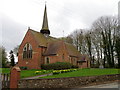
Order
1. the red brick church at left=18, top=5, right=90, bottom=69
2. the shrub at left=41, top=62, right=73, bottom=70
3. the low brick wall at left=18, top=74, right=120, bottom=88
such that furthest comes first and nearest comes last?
the red brick church at left=18, top=5, right=90, bottom=69, the shrub at left=41, top=62, right=73, bottom=70, the low brick wall at left=18, top=74, right=120, bottom=88

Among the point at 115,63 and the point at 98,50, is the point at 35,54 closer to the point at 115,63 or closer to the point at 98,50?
the point at 98,50

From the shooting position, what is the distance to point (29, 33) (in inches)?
1419

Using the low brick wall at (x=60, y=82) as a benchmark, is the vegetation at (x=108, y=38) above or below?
above

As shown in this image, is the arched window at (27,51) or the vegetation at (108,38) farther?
the vegetation at (108,38)

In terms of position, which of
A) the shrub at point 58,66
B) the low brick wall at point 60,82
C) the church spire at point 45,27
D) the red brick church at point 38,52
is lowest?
the low brick wall at point 60,82

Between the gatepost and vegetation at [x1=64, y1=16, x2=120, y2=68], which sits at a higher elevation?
vegetation at [x1=64, y1=16, x2=120, y2=68]

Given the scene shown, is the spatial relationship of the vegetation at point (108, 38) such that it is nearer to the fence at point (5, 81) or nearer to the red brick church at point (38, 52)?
the red brick church at point (38, 52)

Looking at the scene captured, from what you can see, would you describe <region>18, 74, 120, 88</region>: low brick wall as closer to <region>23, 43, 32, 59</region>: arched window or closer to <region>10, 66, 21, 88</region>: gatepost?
<region>10, 66, 21, 88</region>: gatepost

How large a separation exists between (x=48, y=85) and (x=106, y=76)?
8.31 meters

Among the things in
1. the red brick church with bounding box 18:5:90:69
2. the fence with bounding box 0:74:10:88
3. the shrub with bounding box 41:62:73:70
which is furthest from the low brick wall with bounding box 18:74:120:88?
the red brick church with bounding box 18:5:90:69

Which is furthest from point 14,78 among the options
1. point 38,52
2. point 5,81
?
point 38,52

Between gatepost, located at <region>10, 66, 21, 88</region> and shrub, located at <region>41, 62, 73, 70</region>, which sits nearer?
gatepost, located at <region>10, 66, 21, 88</region>

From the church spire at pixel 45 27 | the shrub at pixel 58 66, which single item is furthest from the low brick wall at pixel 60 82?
the church spire at pixel 45 27

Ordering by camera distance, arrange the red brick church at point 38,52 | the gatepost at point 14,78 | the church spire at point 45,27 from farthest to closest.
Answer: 1. the church spire at point 45,27
2. the red brick church at point 38,52
3. the gatepost at point 14,78
